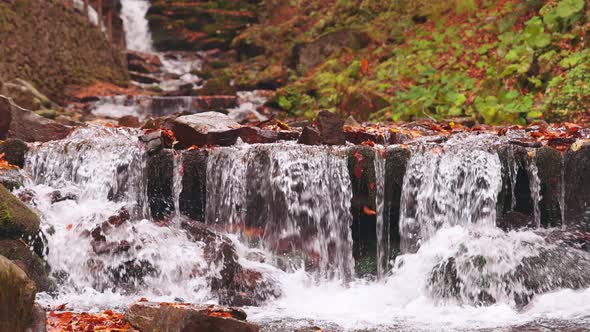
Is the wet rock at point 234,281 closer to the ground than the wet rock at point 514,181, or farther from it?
closer to the ground

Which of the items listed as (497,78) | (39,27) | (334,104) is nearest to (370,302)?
(497,78)

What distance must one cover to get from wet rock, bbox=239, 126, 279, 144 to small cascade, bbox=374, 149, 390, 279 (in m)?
1.59

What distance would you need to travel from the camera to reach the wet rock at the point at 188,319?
3.92 meters

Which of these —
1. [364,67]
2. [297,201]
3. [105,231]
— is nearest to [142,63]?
[364,67]

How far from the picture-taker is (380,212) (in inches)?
283

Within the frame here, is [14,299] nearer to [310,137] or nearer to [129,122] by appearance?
[310,137]

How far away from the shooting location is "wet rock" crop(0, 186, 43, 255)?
19.1ft

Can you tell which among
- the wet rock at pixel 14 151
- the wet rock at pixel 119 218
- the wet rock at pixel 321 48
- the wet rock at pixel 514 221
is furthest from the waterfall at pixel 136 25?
the wet rock at pixel 514 221

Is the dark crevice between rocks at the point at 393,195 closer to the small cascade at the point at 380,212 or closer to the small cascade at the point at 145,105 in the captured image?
the small cascade at the point at 380,212

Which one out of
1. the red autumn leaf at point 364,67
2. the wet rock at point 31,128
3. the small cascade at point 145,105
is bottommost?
the wet rock at point 31,128

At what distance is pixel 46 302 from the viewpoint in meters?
5.81

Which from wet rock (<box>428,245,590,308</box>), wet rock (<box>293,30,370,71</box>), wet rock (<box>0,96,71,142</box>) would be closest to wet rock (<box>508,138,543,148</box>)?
wet rock (<box>428,245,590,308</box>)

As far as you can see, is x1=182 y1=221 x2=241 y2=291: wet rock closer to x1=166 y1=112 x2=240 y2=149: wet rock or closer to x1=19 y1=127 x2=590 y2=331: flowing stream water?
x1=19 y1=127 x2=590 y2=331: flowing stream water

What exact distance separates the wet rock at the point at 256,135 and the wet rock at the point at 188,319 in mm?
3767
